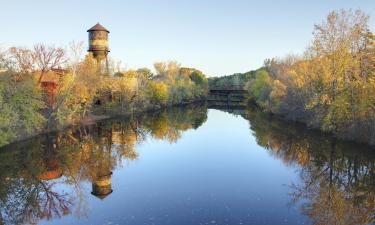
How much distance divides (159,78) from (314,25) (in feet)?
174

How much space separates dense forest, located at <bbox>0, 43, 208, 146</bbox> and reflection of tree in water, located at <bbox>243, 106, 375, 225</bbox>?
22.9m

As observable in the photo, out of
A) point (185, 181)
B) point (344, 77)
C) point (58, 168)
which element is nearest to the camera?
point (185, 181)

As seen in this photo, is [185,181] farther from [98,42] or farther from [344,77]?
[98,42]

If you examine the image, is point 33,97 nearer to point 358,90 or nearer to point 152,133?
point 152,133

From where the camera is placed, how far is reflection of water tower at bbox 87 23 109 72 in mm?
52688

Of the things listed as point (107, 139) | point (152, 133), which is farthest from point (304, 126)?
point (107, 139)

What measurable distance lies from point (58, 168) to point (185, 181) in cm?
935

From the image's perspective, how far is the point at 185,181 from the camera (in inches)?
754

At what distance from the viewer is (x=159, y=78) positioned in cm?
8094

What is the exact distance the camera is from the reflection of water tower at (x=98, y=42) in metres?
52.7

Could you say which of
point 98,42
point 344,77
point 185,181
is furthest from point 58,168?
point 98,42

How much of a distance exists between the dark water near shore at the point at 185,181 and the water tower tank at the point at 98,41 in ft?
77.2

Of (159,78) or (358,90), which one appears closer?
(358,90)

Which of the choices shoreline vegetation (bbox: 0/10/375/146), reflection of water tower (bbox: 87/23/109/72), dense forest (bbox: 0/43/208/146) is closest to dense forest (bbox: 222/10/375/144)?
shoreline vegetation (bbox: 0/10/375/146)
